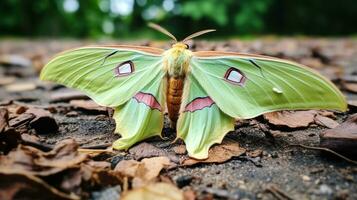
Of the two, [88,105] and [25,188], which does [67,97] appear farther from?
[25,188]

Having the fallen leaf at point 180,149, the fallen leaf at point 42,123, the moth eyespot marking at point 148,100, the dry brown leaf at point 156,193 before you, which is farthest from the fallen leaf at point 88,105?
the dry brown leaf at point 156,193

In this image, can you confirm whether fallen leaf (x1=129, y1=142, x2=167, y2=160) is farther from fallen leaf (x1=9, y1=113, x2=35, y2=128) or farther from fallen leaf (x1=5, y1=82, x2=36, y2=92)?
fallen leaf (x1=5, y1=82, x2=36, y2=92)

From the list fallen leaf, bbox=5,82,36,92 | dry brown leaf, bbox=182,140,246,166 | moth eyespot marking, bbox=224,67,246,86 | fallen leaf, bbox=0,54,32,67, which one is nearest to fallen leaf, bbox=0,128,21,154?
dry brown leaf, bbox=182,140,246,166

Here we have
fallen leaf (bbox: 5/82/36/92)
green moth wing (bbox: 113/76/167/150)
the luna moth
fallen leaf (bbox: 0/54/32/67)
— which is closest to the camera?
the luna moth

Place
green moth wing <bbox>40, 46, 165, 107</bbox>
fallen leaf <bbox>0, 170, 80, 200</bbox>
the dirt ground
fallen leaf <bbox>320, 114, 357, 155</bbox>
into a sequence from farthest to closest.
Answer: green moth wing <bbox>40, 46, 165, 107</bbox>
fallen leaf <bbox>320, 114, 357, 155</bbox>
the dirt ground
fallen leaf <bbox>0, 170, 80, 200</bbox>

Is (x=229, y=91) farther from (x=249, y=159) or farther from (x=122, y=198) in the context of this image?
(x=122, y=198)

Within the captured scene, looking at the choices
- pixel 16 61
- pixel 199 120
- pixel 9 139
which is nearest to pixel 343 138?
pixel 199 120

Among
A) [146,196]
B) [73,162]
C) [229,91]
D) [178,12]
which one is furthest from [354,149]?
[178,12]
